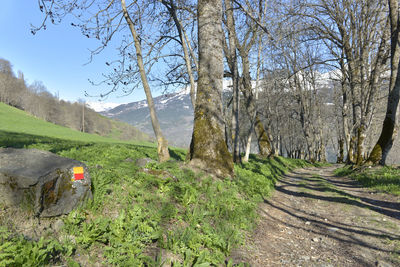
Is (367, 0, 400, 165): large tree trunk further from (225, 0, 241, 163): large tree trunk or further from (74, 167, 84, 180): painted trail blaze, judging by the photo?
(74, 167, 84, 180): painted trail blaze

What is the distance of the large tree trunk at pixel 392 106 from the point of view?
9320 mm

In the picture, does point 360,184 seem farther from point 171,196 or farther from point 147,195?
point 147,195

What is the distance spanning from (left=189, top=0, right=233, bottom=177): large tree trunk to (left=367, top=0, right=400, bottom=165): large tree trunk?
8.07m

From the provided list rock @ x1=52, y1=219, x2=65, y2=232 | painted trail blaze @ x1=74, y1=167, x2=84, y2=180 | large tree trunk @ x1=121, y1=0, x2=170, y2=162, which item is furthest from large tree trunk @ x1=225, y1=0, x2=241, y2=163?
rock @ x1=52, y1=219, x2=65, y2=232

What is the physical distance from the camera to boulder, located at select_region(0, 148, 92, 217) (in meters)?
2.64

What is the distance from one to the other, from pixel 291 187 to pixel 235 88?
5.48m

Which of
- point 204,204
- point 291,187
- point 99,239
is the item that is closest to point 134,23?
point 204,204

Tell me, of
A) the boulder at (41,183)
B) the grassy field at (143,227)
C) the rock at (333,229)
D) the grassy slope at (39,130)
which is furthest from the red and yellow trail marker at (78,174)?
the grassy slope at (39,130)

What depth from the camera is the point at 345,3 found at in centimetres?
1265

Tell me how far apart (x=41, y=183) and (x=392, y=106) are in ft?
41.1

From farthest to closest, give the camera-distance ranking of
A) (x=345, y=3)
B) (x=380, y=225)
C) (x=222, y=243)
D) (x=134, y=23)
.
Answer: (x=345, y=3) → (x=134, y=23) → (x=380, y=225) → (x=222, y=243)

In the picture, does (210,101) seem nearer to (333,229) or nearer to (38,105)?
(333,229)

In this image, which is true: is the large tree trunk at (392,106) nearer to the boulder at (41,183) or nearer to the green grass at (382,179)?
the green grass at (382,179)

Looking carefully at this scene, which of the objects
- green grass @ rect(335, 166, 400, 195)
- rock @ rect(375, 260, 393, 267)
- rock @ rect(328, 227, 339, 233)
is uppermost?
green grass @ rect(335, 166, 400, 195)
